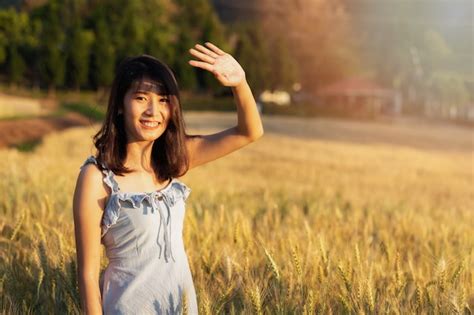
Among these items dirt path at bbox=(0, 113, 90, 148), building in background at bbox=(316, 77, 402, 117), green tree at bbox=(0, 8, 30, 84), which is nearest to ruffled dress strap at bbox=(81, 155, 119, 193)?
dirt path at bbox=(0, 113, 90, 148)

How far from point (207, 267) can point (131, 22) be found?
154ft

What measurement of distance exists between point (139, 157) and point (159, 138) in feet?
0.36

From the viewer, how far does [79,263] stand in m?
Result: 1.88

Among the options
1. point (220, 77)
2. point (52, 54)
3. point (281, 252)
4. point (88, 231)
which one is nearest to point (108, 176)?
point (88, 231)

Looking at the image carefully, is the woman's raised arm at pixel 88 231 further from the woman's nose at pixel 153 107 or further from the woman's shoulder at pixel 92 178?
the woman's nose at pixel 153 107

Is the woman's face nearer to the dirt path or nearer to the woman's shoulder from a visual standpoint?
the woman's shoulder

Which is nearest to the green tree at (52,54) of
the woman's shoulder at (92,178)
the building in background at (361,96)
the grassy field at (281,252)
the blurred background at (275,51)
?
the blurred background at (275,51)

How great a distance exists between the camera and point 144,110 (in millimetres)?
1977

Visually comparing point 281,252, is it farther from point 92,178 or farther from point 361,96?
point 361,96

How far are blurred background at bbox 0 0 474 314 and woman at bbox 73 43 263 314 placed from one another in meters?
0.16

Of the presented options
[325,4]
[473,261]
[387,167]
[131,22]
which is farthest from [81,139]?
[325,4]

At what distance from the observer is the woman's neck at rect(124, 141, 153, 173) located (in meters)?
2.03

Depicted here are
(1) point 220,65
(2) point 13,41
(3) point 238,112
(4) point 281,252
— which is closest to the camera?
(1) point 220,65

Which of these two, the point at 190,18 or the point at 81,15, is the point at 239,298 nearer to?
the point at 81,15
